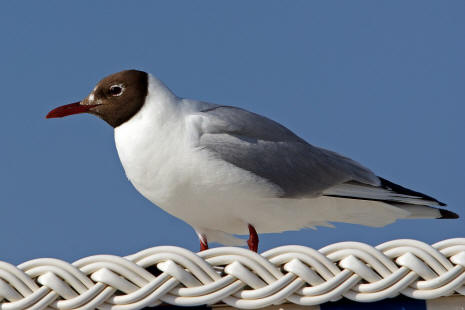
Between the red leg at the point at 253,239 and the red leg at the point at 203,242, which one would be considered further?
the red leg at the point at 203,242

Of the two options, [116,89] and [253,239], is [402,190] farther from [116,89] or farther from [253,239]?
[116,89]

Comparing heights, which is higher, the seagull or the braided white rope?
the seagull

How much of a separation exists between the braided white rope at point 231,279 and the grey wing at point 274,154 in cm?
119

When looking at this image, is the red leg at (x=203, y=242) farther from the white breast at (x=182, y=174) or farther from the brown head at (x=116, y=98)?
the brown head at (x=116, y=98)

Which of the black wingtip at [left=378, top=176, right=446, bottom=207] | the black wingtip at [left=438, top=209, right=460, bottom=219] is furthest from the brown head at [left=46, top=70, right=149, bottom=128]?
the black wingtip at [left=438, top=209, right=460, bottom=219]

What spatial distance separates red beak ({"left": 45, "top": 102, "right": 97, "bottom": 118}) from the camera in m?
2.95

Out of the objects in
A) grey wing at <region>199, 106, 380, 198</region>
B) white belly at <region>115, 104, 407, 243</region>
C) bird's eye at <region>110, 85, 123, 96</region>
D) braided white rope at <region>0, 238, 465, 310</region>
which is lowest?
braided white rope at <region>0, 238, 465, 310</region>

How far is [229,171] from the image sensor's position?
263 centimetres

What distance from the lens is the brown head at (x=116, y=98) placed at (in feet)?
9.39

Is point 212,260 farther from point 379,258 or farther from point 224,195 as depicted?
point 224,195

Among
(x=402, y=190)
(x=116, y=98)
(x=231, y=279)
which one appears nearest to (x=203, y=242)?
(x=116, y=98)

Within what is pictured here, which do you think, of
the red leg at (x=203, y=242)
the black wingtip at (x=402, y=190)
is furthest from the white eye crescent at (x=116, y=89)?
the black wingtip at (x=402, y=190)

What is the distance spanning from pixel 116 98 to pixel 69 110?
23cm

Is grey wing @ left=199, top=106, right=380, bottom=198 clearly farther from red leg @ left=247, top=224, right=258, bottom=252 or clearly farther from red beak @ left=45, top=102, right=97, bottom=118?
red beak @ left=45, top=102, right=97, bottom=118
